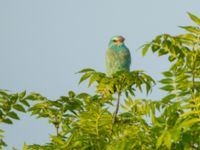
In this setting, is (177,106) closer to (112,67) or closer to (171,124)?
(171,124)

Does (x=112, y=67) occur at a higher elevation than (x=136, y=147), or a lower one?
higher

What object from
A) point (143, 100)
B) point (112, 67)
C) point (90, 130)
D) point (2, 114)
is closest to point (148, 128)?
point (90, 130)

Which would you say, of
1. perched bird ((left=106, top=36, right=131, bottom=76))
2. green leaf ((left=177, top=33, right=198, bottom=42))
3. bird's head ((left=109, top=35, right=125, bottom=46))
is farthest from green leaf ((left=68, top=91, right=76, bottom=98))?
bird's head ((left=109, top=35, right=125, bottom=46))

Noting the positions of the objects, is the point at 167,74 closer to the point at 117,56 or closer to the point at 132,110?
the point at 132,110

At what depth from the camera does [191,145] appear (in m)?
4.06

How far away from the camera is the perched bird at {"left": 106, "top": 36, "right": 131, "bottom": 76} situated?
1118 centimetres

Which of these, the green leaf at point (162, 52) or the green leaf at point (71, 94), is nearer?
the green leaf at point (162, 52)

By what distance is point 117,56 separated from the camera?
11.4 meters

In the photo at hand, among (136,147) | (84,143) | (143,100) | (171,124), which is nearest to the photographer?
(171,124)

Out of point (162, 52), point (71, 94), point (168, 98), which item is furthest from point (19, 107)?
point (168, 98)

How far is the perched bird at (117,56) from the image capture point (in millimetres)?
11180

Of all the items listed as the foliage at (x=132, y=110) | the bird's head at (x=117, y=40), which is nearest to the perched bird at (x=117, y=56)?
the bird's head at (x=117, y=40)

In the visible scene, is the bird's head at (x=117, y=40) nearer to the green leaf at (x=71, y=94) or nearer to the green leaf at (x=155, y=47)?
the green leaf at (x=71, y=94)

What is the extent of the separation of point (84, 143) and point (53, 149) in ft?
1.54
